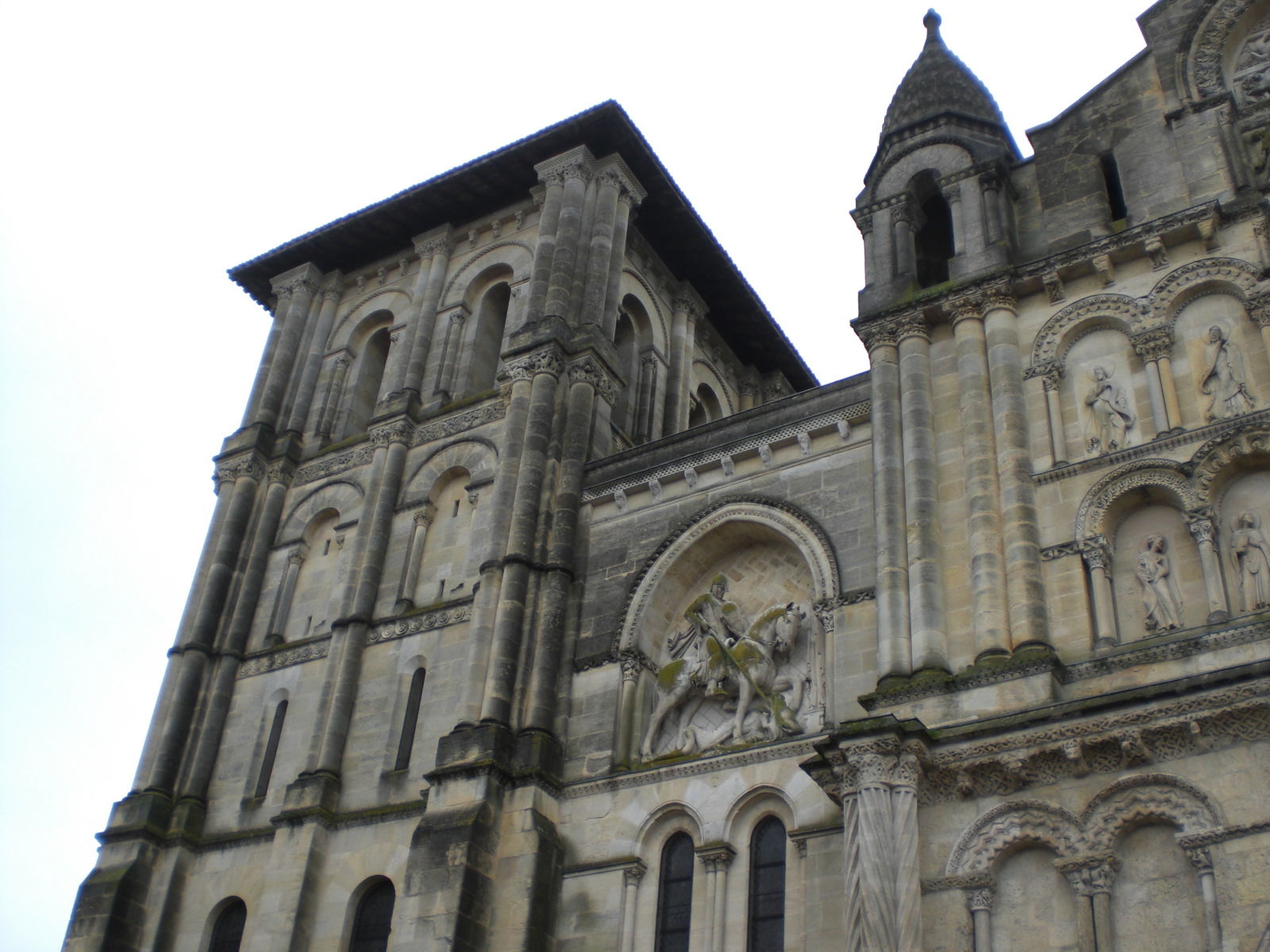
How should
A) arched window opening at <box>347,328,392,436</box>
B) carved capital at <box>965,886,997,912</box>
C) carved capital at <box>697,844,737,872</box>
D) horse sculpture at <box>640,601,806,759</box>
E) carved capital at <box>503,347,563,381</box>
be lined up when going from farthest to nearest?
1. arched window opening at <box>347,328,392,436</box>
2. carved capital at <box>503,347,563,381</box>
3. horse sculpture at <box>640,601,806,759</box>
4. carved capital at <box>697,844,737,872</box>
5. carved capital at <box>965,886,997,912</box>

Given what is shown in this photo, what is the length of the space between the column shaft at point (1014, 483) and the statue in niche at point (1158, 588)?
1.21 meters

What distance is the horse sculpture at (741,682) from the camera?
66.7 ft

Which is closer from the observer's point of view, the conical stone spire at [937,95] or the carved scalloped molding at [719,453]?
the carved scalloped molding at [719,453]

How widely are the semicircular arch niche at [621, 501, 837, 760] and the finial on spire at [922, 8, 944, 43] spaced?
9.77 m

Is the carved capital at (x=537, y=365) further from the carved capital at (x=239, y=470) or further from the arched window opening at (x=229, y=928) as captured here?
the arched window opening at (x=229, y=928)

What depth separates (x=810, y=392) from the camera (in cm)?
2258

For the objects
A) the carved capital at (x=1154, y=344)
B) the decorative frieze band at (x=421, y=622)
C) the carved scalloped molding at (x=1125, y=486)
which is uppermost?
the carved capital at (x=1154, y=344)

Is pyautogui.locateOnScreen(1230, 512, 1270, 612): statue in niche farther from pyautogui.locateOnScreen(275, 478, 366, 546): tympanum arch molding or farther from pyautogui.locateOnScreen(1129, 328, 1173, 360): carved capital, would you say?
pyautogui.locateOnScreen(275, 478, 366, 546): tympanum arch molding

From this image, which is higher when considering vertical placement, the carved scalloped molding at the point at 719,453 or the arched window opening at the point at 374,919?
the carved scalloped molding at the point at 719,453

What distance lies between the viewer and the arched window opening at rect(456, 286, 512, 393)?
29.2 m

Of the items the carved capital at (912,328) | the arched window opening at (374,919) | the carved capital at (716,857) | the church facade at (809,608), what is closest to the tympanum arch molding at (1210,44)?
the church facade at (809,608)

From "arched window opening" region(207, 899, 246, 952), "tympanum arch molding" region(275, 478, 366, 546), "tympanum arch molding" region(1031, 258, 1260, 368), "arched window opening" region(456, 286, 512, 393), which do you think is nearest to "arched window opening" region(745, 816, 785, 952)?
"tympanum arch molding" region(1031, 258, 1260, 368)

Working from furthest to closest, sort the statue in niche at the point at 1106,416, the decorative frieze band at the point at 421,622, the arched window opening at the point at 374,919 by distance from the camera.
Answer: the decorative frieze band at the point at 421,622, the arched window opening at the point at 374,919, the statue in niche at the point at 1106,416

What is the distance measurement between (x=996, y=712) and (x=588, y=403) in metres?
11.3
